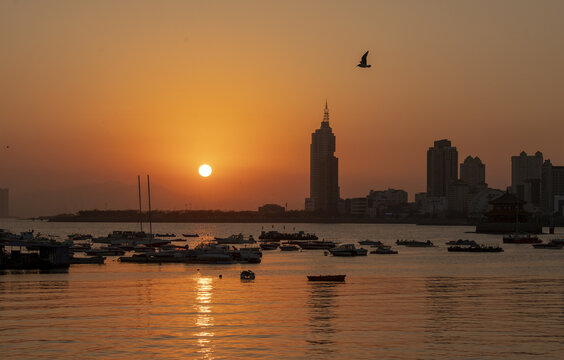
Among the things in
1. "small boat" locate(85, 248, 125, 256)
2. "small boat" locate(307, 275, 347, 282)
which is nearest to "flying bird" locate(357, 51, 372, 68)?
"small boat" locate(307, 275, 347, 282)

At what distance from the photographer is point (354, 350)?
41031 millimetres

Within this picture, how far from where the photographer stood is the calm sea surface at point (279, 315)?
41156 mm

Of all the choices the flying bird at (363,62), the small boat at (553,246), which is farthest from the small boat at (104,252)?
the small boat at (553,246)

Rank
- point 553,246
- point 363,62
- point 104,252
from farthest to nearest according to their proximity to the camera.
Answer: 1. point 553,246
2. point 104,252
3. point 363,62

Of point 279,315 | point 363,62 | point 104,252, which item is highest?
point 363,62

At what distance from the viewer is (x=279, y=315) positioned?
52938mm

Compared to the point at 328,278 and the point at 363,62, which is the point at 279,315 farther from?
the point at 328,278

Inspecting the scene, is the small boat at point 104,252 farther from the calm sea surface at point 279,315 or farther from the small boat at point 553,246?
the small boat at point 553,246

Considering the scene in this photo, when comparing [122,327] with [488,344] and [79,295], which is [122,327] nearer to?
[79,295]

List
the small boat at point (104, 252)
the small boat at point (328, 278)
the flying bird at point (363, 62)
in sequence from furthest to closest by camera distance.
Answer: the small boat at point (104, 252)
the small boat at point (328, 278)
the flying bird at point (363, 62)

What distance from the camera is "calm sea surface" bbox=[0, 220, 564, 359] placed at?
41156 millimetres

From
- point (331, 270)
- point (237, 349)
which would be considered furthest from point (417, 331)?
point (331, 270)

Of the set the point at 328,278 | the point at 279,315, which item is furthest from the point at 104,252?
the point at 279,315

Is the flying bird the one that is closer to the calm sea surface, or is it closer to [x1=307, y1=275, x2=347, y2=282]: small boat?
the calm sea surface
